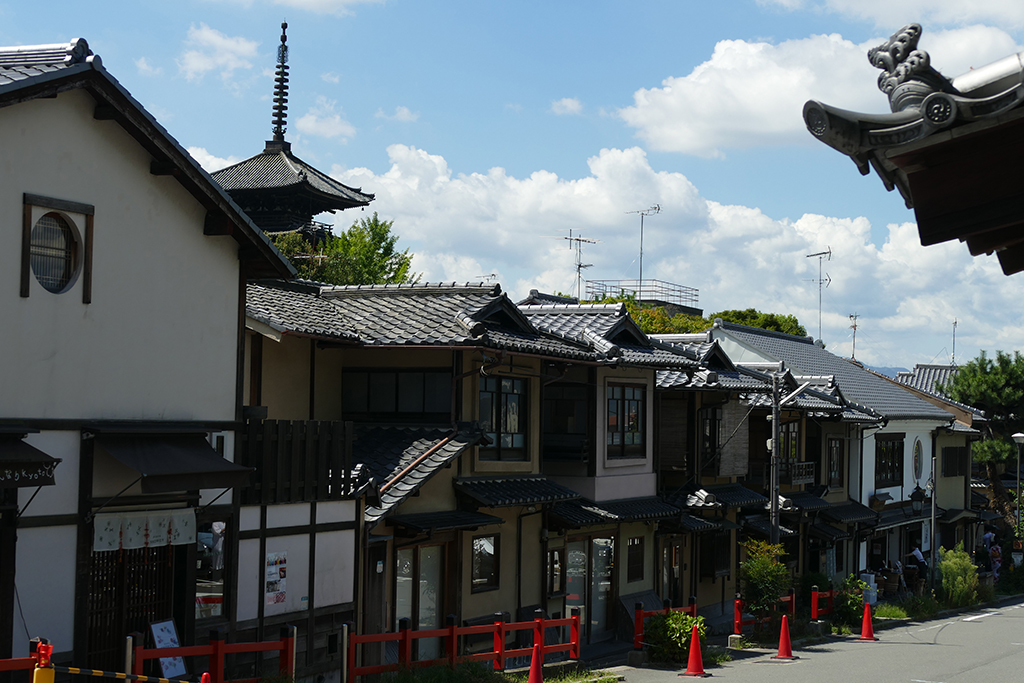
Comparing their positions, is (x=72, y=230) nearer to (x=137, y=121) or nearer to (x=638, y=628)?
(x=137, y=121)

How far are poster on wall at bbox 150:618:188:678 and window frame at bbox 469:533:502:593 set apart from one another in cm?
813

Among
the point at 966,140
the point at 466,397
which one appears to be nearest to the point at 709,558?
the point at 466,397

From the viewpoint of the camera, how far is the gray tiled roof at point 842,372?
4325 centimetres

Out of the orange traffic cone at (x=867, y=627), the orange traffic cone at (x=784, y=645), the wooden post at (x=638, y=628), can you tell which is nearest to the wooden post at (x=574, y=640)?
the wooden post at (x=638, y=628)

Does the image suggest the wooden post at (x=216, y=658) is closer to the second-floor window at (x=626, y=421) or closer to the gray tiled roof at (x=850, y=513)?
the second-floor window at (x=626, y=421)

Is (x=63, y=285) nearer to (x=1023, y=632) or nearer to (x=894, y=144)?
(x=894, y=144)

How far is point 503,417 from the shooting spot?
22250 mm

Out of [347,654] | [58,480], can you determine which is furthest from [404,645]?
[58,480]

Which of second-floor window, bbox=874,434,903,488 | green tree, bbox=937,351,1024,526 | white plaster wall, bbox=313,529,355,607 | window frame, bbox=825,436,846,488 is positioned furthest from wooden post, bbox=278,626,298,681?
green tree, bbox=937,351,1024,526

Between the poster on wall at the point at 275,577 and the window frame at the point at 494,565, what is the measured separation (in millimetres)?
6043

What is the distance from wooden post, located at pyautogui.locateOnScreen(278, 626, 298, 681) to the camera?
13750 mm

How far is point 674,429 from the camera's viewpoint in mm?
29922

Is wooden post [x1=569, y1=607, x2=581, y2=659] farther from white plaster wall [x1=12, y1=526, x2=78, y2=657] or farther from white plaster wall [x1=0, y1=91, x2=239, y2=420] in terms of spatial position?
white plaster wall [x1=12, y1=526, x2=78, y2=657]

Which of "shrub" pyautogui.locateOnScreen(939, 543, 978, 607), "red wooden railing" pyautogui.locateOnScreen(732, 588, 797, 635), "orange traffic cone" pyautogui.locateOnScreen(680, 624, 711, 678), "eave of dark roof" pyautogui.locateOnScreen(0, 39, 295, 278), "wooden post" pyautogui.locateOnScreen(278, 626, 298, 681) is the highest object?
"eave of dark roof" pyautogui.locateOnScreen(0, 39, 295, 278)
